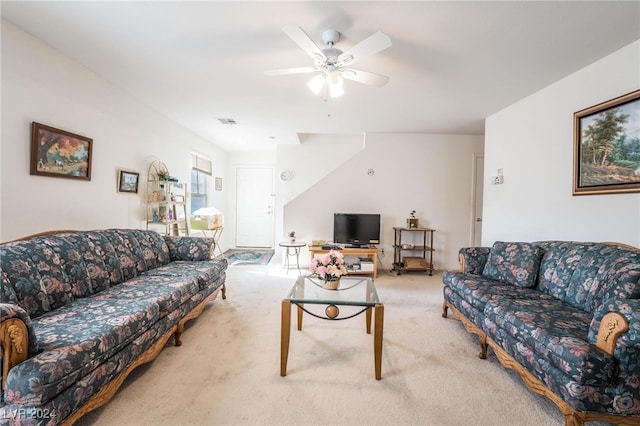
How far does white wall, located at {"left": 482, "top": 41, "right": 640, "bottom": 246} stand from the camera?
7.26 ft

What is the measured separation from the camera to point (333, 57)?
2.10 meters

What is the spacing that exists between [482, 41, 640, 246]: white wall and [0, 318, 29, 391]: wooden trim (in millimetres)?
3820

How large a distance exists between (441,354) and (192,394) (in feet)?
5.97

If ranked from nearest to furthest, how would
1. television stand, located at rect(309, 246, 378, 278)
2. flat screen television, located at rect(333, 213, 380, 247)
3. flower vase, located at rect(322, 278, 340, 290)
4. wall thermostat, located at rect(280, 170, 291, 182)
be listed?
1. flower vase, located at rect(322, 278, 340, 290)
2. television stand, located at rect(309, 246, 378, 278)
3. flat screen television, located at rect(333, 213, 380, 247)
4. wall thermostat, located at rect(280, 170, 291, 182)

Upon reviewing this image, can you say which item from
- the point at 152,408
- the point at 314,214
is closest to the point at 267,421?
the point at 152,408

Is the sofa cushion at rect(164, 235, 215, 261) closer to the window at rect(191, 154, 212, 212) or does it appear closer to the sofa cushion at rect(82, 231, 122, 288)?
the sofa cushion at rect(82, 231, 122, 288)

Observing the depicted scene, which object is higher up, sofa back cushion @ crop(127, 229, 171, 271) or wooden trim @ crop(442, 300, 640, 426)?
sofa back cushion @ crop(127, 229, 171, 271)

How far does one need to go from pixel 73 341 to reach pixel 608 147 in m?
3.89

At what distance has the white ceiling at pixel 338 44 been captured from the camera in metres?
1.80

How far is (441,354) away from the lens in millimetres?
2213

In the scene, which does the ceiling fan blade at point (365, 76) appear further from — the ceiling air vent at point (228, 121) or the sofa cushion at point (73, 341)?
the ceiling air vent at point (228, 121)

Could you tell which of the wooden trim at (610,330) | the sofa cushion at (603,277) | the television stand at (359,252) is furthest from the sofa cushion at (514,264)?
the television stand at (359,252)

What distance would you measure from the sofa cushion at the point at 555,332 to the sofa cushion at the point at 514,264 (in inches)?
13.6

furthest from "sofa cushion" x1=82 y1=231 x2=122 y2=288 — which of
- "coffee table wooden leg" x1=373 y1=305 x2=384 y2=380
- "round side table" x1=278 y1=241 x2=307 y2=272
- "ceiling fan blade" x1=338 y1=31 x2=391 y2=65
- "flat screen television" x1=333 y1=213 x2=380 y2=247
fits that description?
"flat screen television" x1=333 y1=213 x2=380 y2=247
